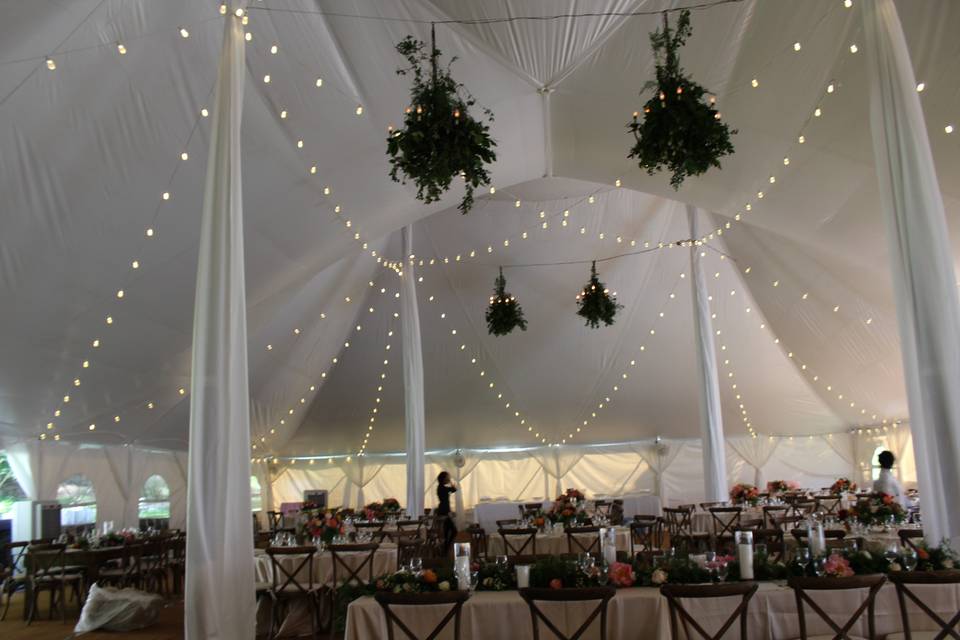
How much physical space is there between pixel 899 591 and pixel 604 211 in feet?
33.1

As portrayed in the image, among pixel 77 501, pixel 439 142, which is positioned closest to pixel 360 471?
pixel 77 501

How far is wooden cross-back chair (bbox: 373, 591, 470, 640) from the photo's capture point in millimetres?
3973

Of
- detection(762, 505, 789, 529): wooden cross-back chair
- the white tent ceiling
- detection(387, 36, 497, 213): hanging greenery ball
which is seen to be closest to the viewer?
detection(387, 36, 497, 213): hanging greenery ball

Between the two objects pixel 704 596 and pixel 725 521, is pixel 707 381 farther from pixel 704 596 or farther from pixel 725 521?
pixel 704 596

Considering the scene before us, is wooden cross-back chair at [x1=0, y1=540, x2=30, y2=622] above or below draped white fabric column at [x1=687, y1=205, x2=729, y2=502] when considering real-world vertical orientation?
below

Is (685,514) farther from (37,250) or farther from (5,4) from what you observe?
(5,4)

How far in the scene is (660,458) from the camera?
1798 cm

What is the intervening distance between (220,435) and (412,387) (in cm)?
807

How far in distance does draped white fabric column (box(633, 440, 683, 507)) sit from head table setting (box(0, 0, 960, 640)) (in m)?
0.12

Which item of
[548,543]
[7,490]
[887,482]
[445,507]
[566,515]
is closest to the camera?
[887,482]

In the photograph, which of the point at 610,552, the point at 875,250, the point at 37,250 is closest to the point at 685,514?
the point at 875,250

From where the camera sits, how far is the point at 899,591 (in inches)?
159

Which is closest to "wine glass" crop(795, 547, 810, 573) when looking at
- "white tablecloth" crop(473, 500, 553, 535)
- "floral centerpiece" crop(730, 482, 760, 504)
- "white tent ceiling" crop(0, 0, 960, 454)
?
"white tent ceiling" crop(0, 0, 960, 454)

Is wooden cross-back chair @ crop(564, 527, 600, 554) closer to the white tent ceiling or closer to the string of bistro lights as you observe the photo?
the white tent ceiling
